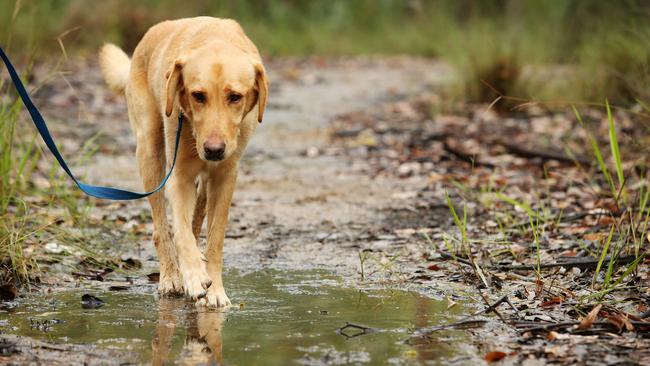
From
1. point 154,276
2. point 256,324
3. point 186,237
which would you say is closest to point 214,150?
point 186,237

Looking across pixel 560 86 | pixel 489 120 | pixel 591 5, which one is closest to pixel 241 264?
pixel 489 120

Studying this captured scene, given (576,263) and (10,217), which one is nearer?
(576,263)

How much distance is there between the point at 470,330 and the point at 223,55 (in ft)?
5.55

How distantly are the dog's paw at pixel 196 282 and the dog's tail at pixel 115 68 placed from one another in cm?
157

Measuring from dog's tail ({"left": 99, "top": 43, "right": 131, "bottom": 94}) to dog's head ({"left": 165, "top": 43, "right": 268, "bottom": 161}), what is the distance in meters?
1.28

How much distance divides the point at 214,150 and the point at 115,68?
174 centimetres

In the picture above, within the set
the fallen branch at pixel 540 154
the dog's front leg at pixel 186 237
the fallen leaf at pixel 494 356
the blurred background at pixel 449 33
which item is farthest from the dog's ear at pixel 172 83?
the fallen branch at pixel 540 154

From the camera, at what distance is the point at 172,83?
175 inches

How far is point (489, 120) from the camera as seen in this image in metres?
10.8

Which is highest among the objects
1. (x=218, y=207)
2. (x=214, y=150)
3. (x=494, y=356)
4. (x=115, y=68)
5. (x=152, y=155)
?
(x=115, y=68)

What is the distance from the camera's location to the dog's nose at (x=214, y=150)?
423 cm

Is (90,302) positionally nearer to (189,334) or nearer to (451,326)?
(189,334)

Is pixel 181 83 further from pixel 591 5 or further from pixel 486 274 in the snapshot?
pixel 591 5

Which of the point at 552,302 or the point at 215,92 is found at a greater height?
the point at 215,92
